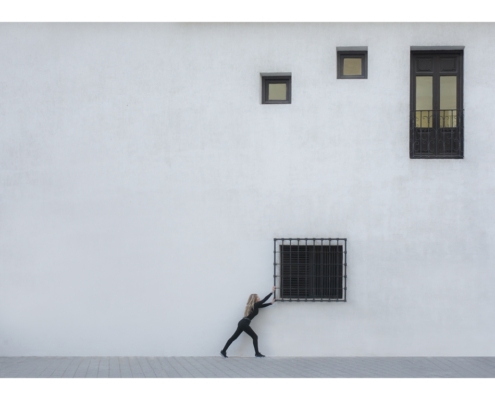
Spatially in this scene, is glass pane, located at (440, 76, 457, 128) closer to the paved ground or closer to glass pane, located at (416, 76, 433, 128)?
glass pane, located at (416, 76, 433, 128)

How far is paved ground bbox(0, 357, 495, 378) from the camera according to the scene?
12000 mm

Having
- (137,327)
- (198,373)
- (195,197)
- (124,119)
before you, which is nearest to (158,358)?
(137,327)

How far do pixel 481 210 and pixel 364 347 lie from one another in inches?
134

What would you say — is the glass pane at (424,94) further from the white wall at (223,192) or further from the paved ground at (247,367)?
the paved ground at (247,367)

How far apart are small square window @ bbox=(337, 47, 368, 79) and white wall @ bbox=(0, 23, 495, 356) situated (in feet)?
0.56

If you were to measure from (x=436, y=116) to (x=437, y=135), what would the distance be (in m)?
0.37

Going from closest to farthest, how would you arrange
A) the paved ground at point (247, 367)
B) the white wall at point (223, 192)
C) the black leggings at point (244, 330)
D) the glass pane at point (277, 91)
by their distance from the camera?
the paved ground at point (247, 367)
the black leggings at point (244, 330)
the white wall at point (223, 192)
the glass pane at point (277, 91)

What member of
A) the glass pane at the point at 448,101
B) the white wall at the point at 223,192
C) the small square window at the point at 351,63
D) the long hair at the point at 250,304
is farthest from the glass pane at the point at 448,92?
the long hair at the point at 250,304

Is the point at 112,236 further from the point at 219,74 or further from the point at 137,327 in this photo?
the point at 219,74

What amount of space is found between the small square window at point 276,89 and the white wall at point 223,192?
0.18m

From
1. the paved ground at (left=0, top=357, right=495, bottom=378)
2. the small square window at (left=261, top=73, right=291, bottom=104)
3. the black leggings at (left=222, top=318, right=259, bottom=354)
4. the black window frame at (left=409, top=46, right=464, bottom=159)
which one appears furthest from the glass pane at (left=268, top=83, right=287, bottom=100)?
the paved ground at (left=0, top=357, right=495, bottom=378)

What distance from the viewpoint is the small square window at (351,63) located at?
Result: 13.8m

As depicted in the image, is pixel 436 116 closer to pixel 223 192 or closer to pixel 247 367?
→ pixel 223 192

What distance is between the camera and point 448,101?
547 inches
